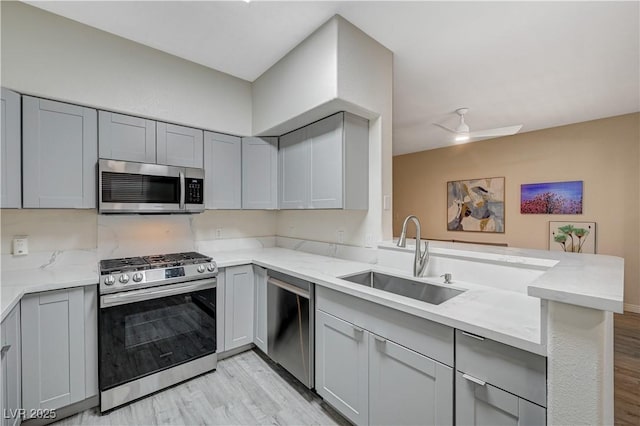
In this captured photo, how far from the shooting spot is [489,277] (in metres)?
1.66

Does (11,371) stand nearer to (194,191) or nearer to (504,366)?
(194,191)

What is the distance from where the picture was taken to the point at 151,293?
1.96 meters

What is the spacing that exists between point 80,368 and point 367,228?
221cm

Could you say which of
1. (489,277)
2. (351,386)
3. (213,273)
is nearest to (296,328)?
(351,386)

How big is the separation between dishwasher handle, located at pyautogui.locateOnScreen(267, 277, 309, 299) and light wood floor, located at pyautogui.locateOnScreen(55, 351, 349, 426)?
725 millimetres

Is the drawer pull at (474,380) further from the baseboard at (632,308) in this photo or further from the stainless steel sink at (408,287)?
the baseboard at (632,308)

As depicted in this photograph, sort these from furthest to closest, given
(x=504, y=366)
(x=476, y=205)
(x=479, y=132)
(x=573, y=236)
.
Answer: (x=476, y=205) < (x=573, y=236) < (x=479, y=132) < (x=504, y=366)

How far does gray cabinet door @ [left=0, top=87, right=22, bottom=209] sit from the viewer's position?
1.71 metres

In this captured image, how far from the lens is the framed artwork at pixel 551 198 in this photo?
410 centimetres

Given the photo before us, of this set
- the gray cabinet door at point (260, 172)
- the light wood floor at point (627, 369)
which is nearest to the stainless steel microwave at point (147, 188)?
the gray cabinet door at point (260, 172)

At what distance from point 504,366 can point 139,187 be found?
2.52m

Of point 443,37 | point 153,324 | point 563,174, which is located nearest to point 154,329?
point 153,324

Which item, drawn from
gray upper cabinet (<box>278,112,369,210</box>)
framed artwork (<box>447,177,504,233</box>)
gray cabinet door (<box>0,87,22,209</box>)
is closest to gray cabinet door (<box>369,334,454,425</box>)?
gray upper cabinet (<box>278,112,369,210</box>)

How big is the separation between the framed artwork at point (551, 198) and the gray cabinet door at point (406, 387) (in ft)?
14.4
